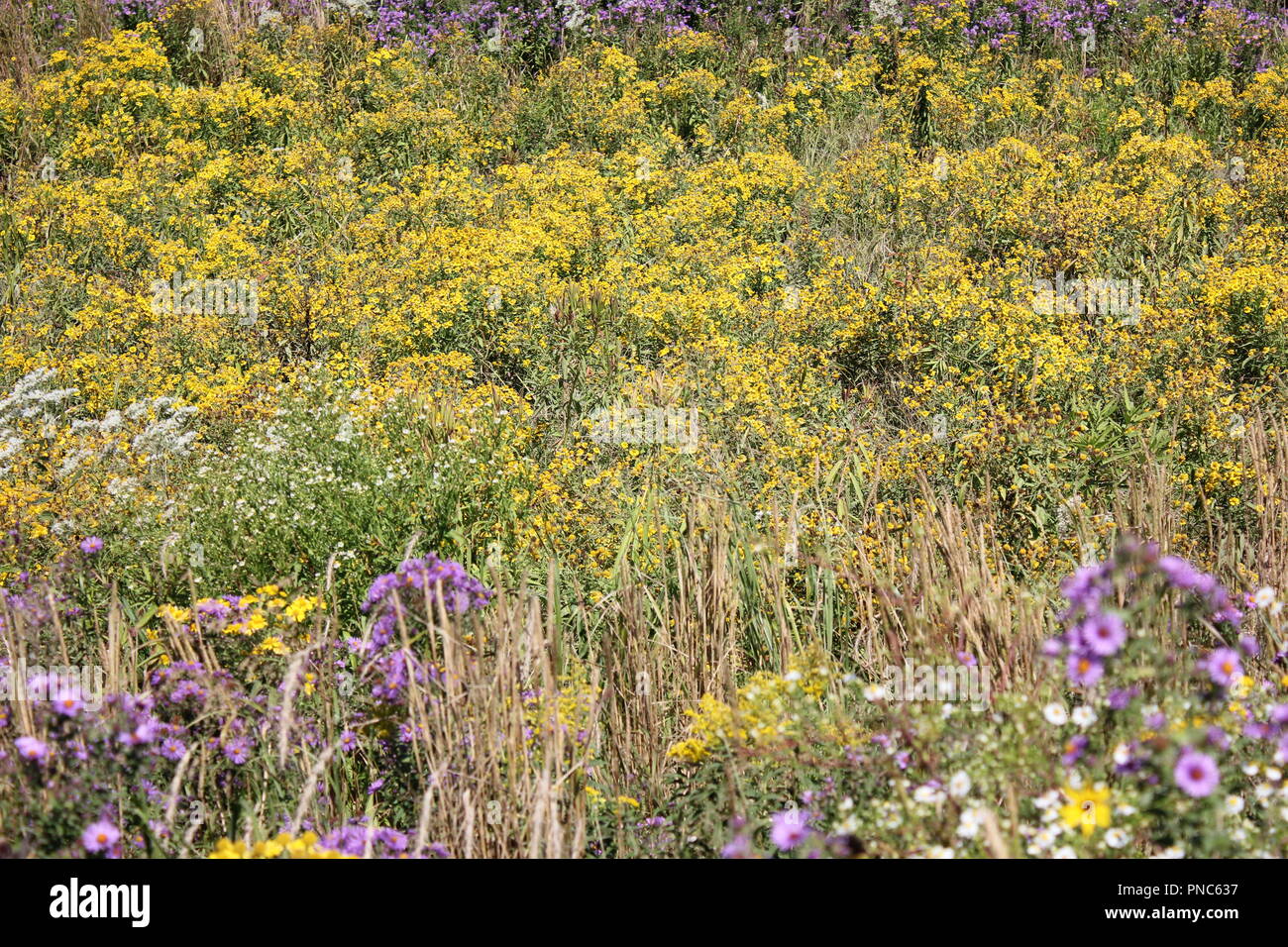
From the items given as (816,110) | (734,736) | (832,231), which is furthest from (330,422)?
(816,110)

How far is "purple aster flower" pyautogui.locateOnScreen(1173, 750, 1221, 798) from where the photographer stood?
1.62 meters

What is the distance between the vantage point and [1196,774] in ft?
5.39

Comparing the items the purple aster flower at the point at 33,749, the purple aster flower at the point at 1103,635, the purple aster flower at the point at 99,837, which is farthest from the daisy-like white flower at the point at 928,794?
the purple aster flower at the point at 33,749

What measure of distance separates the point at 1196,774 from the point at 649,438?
3.25 m

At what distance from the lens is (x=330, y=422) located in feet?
14.3

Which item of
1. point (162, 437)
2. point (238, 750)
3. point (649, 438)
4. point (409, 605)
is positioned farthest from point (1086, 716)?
point (162, 437)

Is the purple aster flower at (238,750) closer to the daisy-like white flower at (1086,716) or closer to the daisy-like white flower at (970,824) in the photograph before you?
the daisy-like white flower at (970,824)

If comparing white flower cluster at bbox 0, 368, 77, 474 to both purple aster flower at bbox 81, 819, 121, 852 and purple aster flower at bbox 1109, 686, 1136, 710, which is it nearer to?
purple aster flower at bbox 81, 819, 121, 852

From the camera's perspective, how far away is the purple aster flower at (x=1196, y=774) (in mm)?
1622

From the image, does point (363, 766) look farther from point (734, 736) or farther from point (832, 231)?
point (832, 231)

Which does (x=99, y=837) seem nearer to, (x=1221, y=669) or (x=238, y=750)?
(x=238, y=750)

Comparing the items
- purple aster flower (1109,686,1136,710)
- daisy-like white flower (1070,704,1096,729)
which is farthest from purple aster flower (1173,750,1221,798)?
daisy-like white flower (1070,704,1096,729)

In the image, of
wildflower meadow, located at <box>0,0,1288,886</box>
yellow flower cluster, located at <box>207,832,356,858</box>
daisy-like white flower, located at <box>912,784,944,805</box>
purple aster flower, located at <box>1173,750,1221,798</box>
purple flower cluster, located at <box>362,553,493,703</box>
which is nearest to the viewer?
purple aster flower, located at <box>1173,750,1221,798</box>
